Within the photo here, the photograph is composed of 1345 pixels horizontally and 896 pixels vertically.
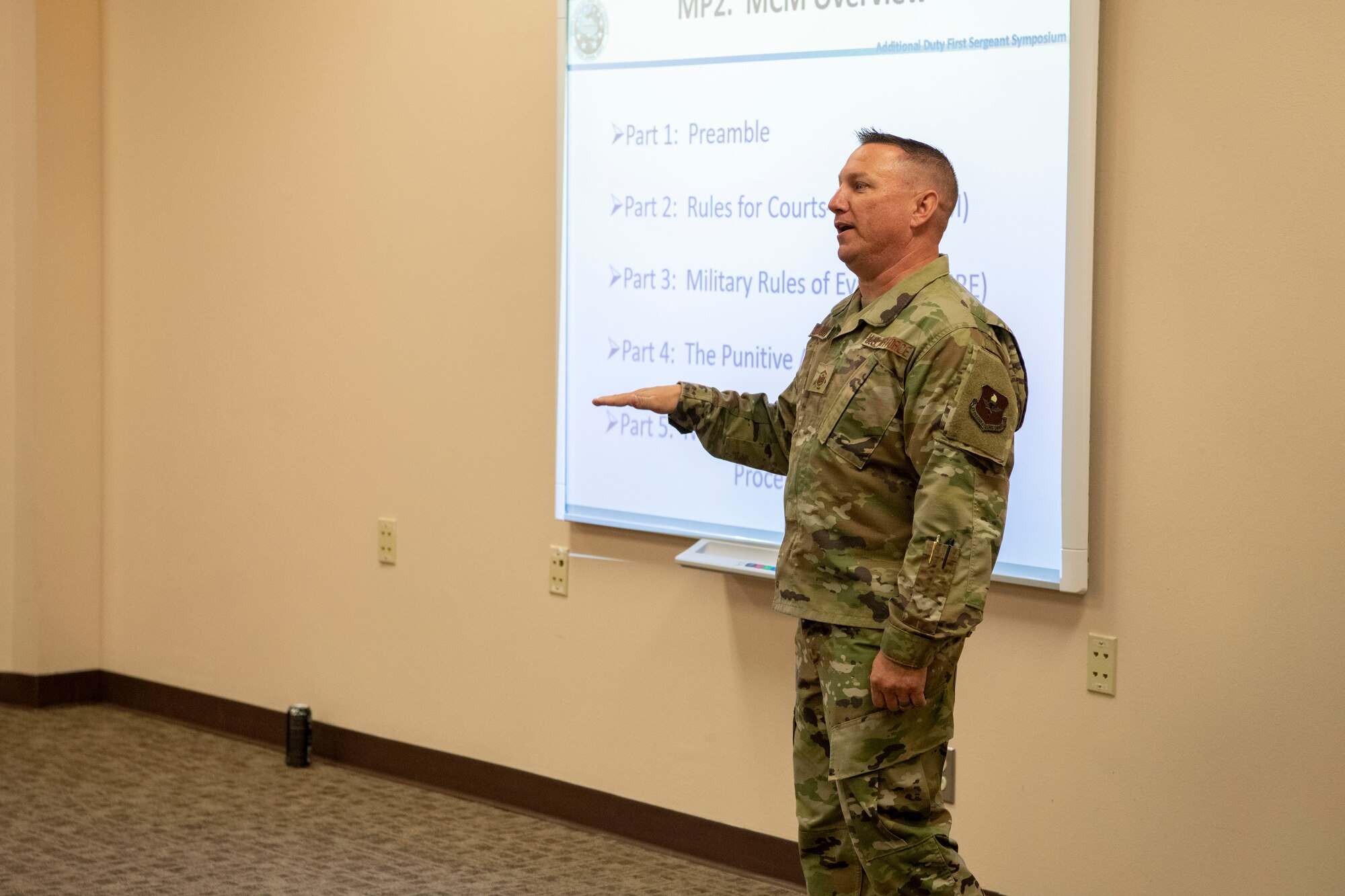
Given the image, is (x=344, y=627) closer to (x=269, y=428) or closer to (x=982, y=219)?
(x=269, y=428)

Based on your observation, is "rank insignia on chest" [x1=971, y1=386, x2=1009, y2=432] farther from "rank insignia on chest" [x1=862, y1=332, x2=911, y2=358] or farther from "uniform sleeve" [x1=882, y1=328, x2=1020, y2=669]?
"rank insignia on chest" [x1=862, y1=332, x2=911, y2=358]

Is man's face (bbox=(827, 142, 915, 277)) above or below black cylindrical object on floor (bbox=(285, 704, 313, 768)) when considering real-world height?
above

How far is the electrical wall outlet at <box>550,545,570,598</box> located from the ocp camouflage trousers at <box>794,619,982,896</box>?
1372mm

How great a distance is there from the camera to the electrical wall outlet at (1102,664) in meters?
2.76

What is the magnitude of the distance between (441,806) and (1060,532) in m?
1.90

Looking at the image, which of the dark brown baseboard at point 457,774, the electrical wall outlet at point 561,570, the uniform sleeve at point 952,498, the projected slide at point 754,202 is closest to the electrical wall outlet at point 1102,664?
the projected slide at point 754,202

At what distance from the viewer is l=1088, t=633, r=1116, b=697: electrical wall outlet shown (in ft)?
9.06

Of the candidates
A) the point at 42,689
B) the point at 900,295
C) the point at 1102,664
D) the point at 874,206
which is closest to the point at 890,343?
the point at 900,295

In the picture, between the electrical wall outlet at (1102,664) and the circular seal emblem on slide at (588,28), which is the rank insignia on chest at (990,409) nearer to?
the electrical wall outlet at (1102,664)

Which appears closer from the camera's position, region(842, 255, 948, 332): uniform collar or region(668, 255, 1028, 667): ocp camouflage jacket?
region(668, 255, 1028, 667): ocp camouflage jacket

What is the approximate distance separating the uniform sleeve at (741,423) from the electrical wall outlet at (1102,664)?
718 millimetres

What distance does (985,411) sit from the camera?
7.26 ft

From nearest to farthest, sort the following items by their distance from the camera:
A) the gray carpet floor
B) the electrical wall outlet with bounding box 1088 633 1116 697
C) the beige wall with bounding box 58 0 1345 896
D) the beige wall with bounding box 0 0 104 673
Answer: the beige wall with bounding box 58 0 1345 896 < the electrical wall outlet with bounding box 1088 633 1116 697 < the gray carpet floor < the beige wall with bounding box 0 0 104 673

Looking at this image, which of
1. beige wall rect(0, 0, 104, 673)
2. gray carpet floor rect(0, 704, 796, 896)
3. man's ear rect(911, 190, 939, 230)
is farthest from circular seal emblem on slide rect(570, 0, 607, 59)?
beige wall rect(0, 0, 104, 673)
